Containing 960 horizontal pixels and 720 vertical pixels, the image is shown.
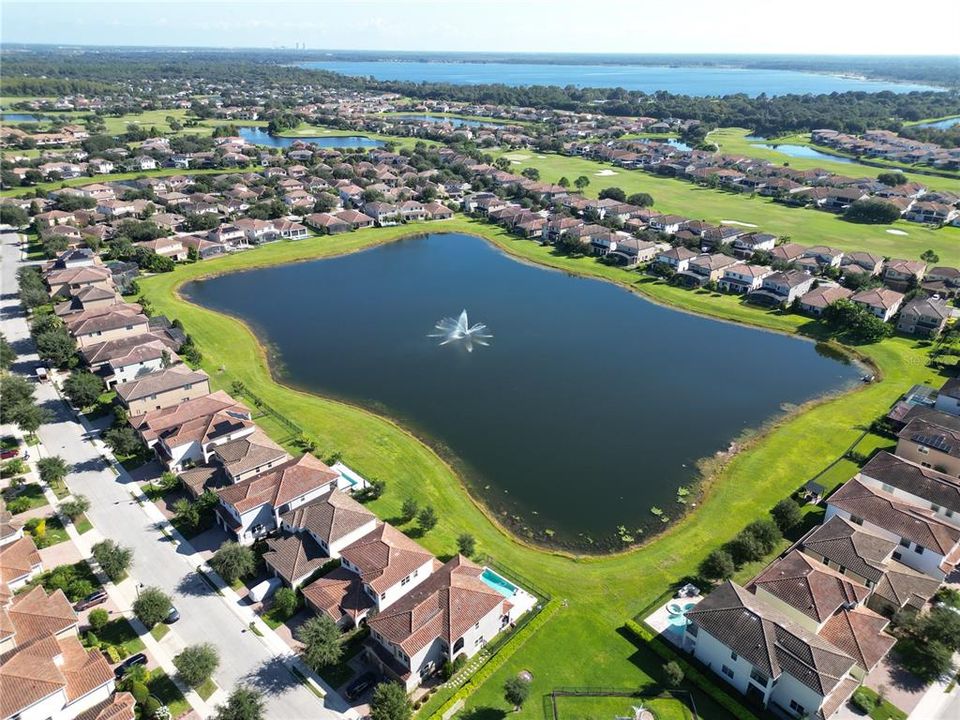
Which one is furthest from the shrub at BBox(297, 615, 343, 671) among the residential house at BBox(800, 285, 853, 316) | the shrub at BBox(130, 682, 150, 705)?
the residential house at BBox(800, 285, 853, 316)

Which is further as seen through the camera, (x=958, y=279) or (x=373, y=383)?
(x=958, y=279)

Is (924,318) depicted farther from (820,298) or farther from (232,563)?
(232,563)

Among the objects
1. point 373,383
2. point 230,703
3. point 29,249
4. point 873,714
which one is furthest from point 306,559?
point 29,249

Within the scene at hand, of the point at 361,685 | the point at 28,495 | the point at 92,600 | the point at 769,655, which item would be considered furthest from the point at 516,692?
the point at 28,495

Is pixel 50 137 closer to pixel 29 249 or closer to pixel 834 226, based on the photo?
pixel 29 249

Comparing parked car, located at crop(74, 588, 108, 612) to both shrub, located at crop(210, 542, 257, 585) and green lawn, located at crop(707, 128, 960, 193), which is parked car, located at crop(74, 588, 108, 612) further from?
green lawn, located at crop(707, 128, 960, 193)

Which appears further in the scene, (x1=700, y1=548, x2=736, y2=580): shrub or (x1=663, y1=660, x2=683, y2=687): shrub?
(x1=700, y1=548, x2=736, y2=580): shrub

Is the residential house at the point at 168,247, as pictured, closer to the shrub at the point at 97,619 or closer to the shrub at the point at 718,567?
the shrub at the point at 97,619
